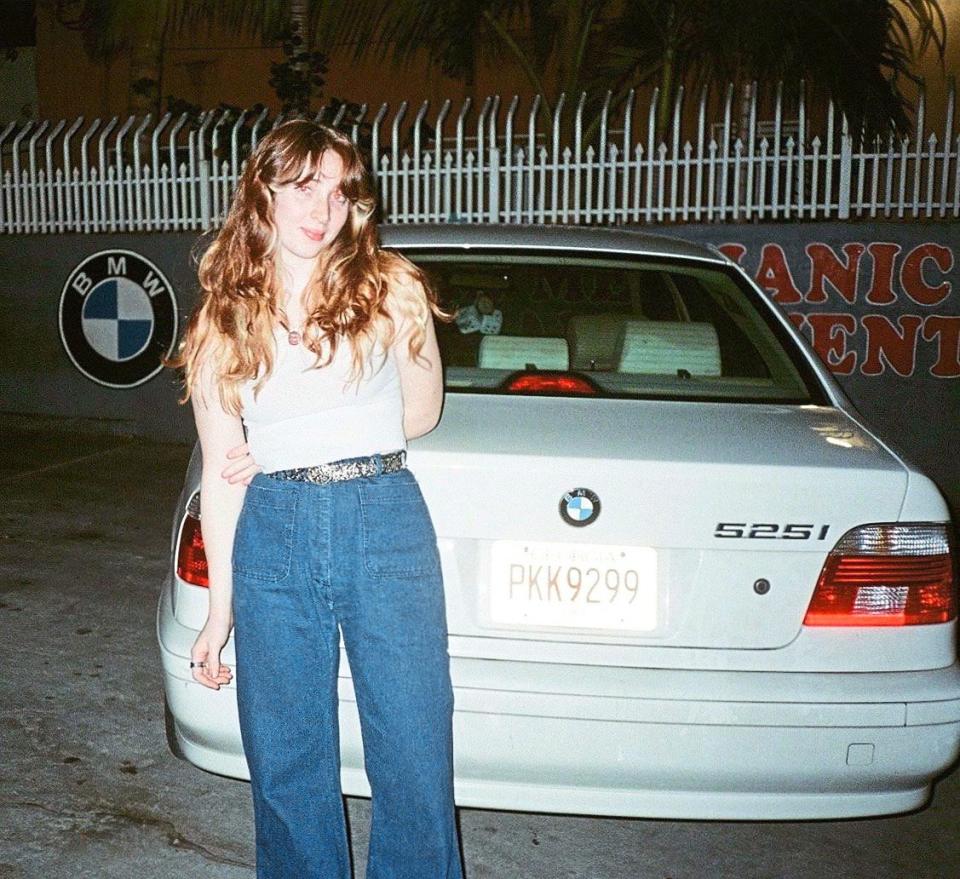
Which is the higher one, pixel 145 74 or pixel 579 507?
pixel 145 74

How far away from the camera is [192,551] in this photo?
8.04ft

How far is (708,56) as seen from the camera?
10.5 metres

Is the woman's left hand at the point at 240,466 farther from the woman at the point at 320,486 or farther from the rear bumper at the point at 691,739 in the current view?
the rear bumper at the point at 691,739

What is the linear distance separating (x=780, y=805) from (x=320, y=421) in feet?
3.79

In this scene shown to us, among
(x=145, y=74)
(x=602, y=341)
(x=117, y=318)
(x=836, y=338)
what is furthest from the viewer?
(x=145, y=74)

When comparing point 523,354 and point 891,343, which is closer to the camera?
point 523,354

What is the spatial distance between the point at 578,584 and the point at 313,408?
642 millimetres

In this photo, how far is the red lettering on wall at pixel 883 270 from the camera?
7.69m

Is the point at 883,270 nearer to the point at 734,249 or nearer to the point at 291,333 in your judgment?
the point at 734,249

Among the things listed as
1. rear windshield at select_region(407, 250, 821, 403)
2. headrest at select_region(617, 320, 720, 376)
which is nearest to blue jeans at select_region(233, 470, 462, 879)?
rear windshield at select_region(407, 250, 821, 403)

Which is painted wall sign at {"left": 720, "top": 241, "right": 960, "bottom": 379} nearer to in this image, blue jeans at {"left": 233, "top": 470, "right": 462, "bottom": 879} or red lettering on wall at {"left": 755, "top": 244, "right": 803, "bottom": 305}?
red lettering on wall at {"left": 755, "top": 244, "right": 803, "bottom": 305}

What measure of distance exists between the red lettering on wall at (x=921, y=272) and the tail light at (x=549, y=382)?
17.9 ft

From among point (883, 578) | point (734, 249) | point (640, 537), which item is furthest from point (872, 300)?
point (640, 537)

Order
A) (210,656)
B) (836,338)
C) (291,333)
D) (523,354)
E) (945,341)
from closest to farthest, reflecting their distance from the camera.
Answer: (291,333)
(210,656)
(523,354)
(945,341)
(836,338)
